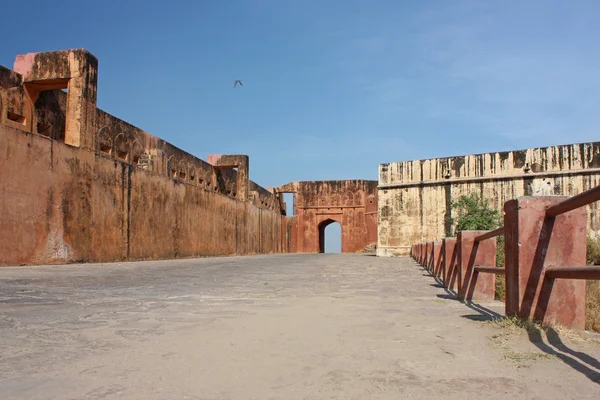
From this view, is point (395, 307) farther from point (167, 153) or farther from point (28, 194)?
point (167, 153)

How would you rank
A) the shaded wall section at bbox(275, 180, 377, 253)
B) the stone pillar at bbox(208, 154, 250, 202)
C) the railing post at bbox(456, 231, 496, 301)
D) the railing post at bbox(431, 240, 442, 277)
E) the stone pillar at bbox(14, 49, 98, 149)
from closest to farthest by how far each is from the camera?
the railing post at bbox(456, 231, 496, 301)
the railing post at bbox(431, 240, 442, 277)
the stone pillar at bbox(14, 49, 98, 149)
the stone pillar at bbox(208, 154, 250, 202)
the shaded wall section at bbox(275, 180, 377, 253)

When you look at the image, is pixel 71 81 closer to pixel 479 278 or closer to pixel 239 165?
pixel 479 278

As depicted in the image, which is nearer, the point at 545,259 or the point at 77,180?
the point at 545,259

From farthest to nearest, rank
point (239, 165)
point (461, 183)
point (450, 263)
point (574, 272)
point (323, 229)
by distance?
point (323, 229), point (239, 165), point (461, 183), point (450, 263), point (574, 272)

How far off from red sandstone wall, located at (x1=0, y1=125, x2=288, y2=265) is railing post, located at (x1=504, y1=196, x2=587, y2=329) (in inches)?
324

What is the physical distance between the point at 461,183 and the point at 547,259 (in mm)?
17385

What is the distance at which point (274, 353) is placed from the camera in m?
2.31

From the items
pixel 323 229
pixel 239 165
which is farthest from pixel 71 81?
pixel 323 229

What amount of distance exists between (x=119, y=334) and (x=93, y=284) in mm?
2954

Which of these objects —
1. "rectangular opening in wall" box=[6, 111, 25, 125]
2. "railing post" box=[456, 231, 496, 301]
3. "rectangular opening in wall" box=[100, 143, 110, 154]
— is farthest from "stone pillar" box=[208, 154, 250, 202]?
"railing post" box=[456, 231, 496, 301]

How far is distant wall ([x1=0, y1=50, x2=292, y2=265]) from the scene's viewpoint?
8.95m

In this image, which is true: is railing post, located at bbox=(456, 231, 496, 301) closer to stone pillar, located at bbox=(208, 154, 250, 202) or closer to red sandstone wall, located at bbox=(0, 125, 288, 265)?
red sandstone wall, located at bbox=(0, 125, 288, 265)

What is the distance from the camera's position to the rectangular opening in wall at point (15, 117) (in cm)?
952

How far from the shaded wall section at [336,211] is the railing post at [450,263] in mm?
25436
